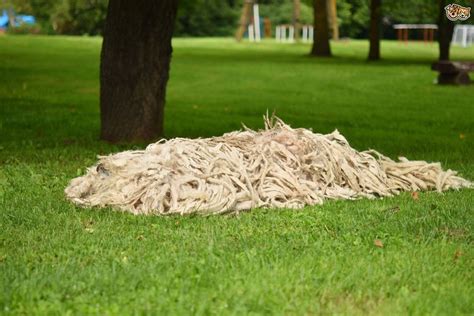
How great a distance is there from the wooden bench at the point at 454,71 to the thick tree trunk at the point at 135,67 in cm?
1022

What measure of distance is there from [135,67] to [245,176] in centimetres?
381

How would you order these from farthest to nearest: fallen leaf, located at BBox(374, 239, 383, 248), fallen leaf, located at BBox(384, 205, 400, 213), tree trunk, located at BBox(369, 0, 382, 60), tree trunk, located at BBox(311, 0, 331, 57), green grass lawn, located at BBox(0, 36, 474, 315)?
tree trunk, located at BBox(311, 0, 331, 57) < tree trunk, located at BBox(369, 0, 382, 60) < fallen leaf, located at BBox(384, 205, 400, 213) < fallen leaf, located at BBox(374, 239, 383, 248) < green grass lawn, located at BBox(0, 36, 474, 315)

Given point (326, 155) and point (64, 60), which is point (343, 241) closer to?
point (326, 155)

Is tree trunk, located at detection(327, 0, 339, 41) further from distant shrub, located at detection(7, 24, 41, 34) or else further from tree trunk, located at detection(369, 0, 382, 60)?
distant shrub, located at detection(7, 24, 41, 34)

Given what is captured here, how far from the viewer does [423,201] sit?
21.6ft

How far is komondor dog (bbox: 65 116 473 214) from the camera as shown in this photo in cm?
620

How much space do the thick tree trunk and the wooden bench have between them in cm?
1022

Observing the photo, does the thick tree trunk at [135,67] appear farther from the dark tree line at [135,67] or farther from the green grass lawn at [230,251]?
the green grass lawn at [230,251]

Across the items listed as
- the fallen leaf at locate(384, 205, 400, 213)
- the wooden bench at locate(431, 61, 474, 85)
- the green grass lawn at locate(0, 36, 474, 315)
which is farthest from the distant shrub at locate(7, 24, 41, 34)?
the fallen leaf at locate(384, 205, 400, 213)

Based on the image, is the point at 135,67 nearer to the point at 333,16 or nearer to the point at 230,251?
the point at 230,251

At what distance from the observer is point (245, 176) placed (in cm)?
643

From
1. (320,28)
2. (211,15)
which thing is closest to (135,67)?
(320,28)

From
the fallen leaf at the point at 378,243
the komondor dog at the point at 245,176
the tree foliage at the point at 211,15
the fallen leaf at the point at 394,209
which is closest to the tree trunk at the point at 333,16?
the tree foliage at the point at 211,15

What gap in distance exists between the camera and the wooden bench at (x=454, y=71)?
1906cm
